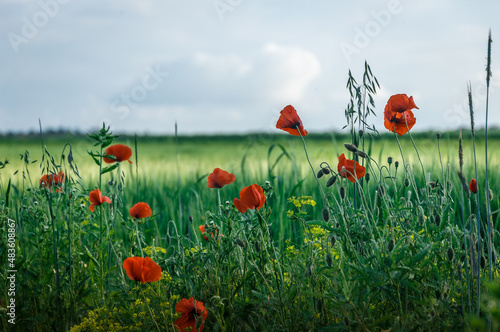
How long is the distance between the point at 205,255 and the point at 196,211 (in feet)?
4.45

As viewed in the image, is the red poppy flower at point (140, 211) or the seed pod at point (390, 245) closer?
the seed pod at point (390, 245)

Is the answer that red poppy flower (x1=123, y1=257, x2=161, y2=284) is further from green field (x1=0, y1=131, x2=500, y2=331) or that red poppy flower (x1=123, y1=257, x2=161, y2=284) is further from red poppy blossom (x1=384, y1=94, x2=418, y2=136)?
red poppy blossom (x1=384, y1=94, x2=418, y2=136)

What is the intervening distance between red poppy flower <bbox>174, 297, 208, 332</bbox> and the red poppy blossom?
911 mm

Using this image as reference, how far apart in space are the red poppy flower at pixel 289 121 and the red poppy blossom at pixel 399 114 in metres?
0.33

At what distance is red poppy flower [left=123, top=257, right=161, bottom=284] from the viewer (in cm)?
160

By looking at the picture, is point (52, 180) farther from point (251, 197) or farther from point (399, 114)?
point (399, 114)

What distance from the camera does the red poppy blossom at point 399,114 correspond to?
5.40 feet

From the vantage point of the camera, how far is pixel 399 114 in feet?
5.71

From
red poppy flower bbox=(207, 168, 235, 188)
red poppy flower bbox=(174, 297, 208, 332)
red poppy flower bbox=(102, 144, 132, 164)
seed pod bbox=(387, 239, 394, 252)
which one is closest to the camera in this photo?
seed pod bbox=(387, 239, 394, 252)

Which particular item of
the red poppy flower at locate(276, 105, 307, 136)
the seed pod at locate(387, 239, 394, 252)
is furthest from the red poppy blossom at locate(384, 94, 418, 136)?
the seed pod at locate(387, 239, 394, 252)

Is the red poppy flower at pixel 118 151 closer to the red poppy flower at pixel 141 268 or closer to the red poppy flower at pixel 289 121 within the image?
the red poppy flower at pixel 141 268

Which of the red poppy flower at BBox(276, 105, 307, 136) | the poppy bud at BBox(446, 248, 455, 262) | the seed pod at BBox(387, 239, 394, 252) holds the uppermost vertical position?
the red poppy flower at BBox(276, 105, 307, 136)

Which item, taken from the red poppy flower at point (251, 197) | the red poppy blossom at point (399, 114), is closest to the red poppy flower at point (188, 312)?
the red poppy flower at point (251, 197)

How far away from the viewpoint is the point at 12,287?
2.07 m
